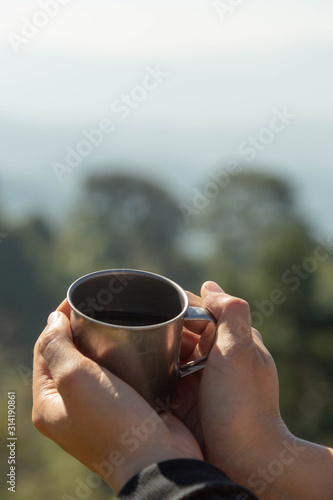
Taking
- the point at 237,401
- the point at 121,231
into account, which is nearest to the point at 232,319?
the point at 237,401

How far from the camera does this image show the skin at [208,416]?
5.37ft

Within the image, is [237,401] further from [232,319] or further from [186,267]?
[186,267]

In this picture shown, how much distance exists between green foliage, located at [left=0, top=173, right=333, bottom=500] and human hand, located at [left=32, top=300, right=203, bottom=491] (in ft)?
16.3

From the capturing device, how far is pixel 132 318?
1.95 meters

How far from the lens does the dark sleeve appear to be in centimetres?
134

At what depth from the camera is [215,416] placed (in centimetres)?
192

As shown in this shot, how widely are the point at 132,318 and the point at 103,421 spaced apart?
426 mm

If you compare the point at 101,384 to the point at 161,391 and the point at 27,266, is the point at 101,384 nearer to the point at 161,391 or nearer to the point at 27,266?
the point at 161,391

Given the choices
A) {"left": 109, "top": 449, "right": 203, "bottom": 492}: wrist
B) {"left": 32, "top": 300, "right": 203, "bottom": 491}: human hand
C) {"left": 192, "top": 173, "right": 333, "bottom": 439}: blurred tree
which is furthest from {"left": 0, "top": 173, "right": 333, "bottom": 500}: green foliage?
{"left": 109, "top": 449, "right": 203, "bottom": 492}: wrist

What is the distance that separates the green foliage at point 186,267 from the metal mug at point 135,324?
4902mm

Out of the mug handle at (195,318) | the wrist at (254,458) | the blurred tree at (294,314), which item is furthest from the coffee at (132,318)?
the blurred tree at (294,314)

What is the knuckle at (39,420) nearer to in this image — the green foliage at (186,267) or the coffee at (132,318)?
the coffee at (132,318)

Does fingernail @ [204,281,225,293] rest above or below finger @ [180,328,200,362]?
A: above

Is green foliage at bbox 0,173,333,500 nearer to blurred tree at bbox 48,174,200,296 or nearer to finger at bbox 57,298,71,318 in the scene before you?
blurred tree at bbox 48,174,200,296
